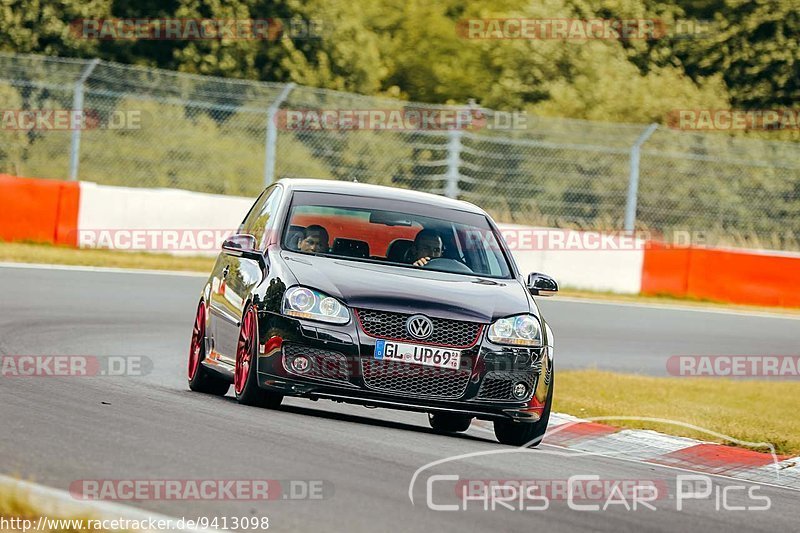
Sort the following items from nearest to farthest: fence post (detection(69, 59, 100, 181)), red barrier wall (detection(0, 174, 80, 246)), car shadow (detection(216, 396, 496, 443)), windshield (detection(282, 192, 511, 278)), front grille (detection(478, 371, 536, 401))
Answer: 1. front grille (detection(478, 371, 536, 401))
2. car shadow (detection(216, 396, 496, 443))
3. windshield (detection(282, 192, 511, 278))
4. red barrier wall (detection(0, 174, 80, 246))
5. fence post (detection(69, 59, 100, 181))

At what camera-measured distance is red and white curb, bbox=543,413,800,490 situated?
9.62 metres

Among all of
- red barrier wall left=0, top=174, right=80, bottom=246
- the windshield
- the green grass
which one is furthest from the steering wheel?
red barrier wall left=0, top=174, right=80, bottom=246

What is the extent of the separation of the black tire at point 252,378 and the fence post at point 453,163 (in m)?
16.9

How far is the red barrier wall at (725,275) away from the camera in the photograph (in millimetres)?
24328

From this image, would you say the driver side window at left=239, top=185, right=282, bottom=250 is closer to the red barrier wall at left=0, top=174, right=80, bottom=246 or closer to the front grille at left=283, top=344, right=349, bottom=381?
the front grille at left=283, top=344, right=349, bottom=381

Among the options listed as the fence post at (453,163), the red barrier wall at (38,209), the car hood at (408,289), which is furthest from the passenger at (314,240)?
Answer: the fence post at (453,163)

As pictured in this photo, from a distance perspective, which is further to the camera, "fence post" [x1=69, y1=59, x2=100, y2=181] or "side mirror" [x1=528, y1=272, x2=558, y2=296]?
"fence post" [x1=69, y1=59, x2=100, y2=181]

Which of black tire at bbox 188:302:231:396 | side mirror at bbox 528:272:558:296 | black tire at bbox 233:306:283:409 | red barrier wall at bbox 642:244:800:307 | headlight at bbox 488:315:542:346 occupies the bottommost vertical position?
red barrier wall at bbox 642:244:800:307

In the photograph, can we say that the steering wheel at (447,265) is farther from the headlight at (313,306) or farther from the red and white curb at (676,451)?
the red and white curb at (676,451)

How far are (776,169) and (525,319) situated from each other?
59.9ft

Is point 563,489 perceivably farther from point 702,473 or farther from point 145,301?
point 145,301

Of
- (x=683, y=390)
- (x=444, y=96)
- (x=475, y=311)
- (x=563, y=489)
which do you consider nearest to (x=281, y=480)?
(x=563, y=489)

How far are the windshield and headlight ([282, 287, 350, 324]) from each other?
0.78m

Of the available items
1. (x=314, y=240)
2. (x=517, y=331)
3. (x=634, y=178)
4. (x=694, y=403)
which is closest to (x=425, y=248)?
(x=314, y=240)
